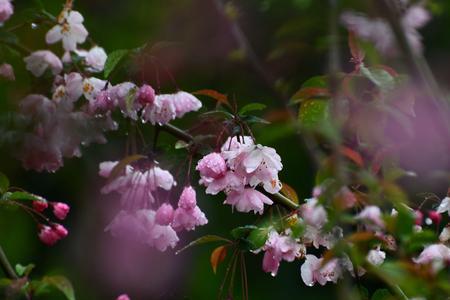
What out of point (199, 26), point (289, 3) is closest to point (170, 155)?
point (199, 26)

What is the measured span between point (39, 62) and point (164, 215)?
463 mm

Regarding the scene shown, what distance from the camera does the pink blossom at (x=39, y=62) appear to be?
75.5 inches

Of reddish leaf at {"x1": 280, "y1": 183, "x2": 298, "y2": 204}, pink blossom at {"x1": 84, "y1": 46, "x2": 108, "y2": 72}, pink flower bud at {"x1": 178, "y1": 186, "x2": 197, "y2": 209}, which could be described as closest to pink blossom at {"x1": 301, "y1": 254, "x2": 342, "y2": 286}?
reddish leaf at {"x1": 280, "y1": 183, "x2": 298, "y2": 204}

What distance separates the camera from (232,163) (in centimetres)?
167

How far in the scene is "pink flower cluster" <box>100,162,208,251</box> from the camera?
1704mm

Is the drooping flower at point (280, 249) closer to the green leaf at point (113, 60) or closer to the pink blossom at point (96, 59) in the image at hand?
the green leaf at point (113, 60)

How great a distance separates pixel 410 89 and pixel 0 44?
32.1 inches

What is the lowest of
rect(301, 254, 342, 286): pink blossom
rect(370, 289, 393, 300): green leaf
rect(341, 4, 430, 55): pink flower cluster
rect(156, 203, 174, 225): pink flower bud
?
rect(341, 4, 430, 55): pink flower cluster

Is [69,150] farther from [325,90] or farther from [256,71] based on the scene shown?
[256,71]

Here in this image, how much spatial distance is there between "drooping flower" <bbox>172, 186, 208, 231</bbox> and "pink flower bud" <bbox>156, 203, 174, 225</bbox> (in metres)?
0.02

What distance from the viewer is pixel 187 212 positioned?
A: 5.65ft

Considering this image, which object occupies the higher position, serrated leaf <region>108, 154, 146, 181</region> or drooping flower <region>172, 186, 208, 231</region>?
serrated leaf <region>108, 154, 146, 181</region>

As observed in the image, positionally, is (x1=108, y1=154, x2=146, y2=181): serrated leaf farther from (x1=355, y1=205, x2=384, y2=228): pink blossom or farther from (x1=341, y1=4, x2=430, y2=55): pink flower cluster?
(x1=341, y1=4, x2=430, y2=55): pink flower cluster

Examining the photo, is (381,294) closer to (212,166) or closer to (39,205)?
(212,166)
